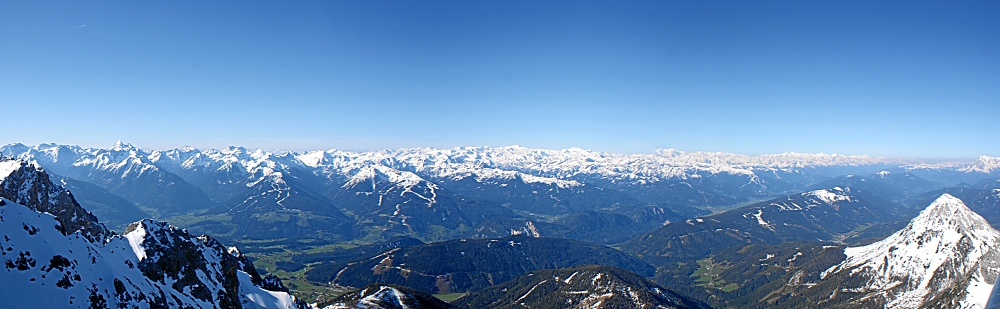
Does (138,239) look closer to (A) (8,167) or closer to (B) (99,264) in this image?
(B) (99,264)

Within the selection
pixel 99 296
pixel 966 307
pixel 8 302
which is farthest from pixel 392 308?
pixel 966 307

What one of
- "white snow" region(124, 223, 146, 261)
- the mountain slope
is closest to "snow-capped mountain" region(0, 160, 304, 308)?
"white snow" region(124, 223, 146, 261)

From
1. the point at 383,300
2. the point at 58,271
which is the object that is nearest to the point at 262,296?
the point at 58,271

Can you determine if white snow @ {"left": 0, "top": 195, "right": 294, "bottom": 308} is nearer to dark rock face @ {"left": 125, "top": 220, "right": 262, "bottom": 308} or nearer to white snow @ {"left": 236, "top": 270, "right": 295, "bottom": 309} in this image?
dark rock face @ {"left": 125, "top": 220, "right": 262, "bottom": 308}

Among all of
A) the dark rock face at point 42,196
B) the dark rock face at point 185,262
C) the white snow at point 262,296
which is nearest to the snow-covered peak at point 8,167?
the dark rock face at point 42,196

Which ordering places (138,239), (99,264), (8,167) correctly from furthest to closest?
(8,167) < (138,239) < (99,264)

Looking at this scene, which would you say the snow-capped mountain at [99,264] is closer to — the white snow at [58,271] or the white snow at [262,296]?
the white snow at [58,271]
